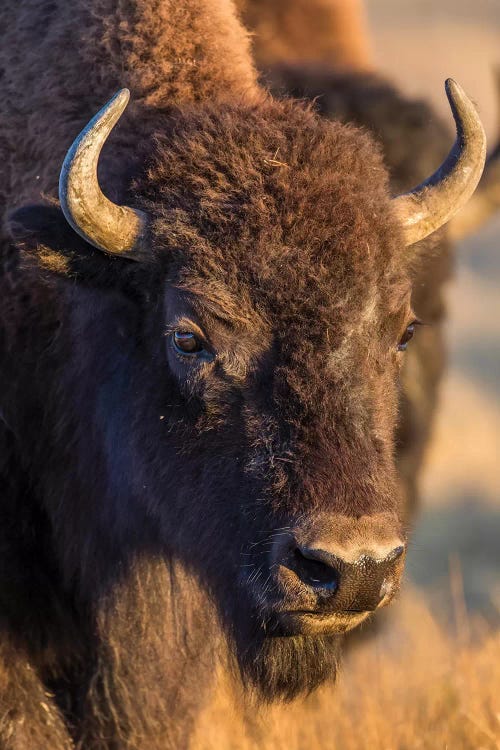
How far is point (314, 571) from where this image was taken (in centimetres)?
377

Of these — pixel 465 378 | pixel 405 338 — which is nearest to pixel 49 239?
pixel 405 338

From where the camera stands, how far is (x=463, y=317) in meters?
19.7

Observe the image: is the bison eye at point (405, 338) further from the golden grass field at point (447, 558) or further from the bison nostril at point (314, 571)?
the golden grass field at point (447, 558)

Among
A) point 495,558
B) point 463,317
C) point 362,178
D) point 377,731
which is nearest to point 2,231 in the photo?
point 362,178

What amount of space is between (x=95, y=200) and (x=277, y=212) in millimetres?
597

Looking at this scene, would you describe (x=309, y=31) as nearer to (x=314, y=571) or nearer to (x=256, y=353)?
(x=256, y=353)

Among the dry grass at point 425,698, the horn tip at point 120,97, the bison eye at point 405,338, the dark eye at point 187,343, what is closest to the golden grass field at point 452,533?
the dry grass at point 425,698

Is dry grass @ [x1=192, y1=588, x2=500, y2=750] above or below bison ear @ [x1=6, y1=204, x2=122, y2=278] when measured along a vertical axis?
below

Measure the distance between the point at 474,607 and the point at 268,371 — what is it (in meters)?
7.58

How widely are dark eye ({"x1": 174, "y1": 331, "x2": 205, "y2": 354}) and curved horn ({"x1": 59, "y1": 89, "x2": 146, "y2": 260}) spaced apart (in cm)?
37

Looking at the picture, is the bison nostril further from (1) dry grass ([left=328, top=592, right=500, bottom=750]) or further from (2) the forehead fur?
(1) dry grass ([left=328, top=592, right=500, bottom=750])

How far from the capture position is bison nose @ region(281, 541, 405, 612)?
3672 mm

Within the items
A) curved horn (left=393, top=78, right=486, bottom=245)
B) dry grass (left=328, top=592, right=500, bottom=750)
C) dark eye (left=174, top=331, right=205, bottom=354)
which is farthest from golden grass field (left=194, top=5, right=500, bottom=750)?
curved horn (left=393, top=78, right=486, bottom=245)

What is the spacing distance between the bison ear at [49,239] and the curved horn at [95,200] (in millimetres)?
119
